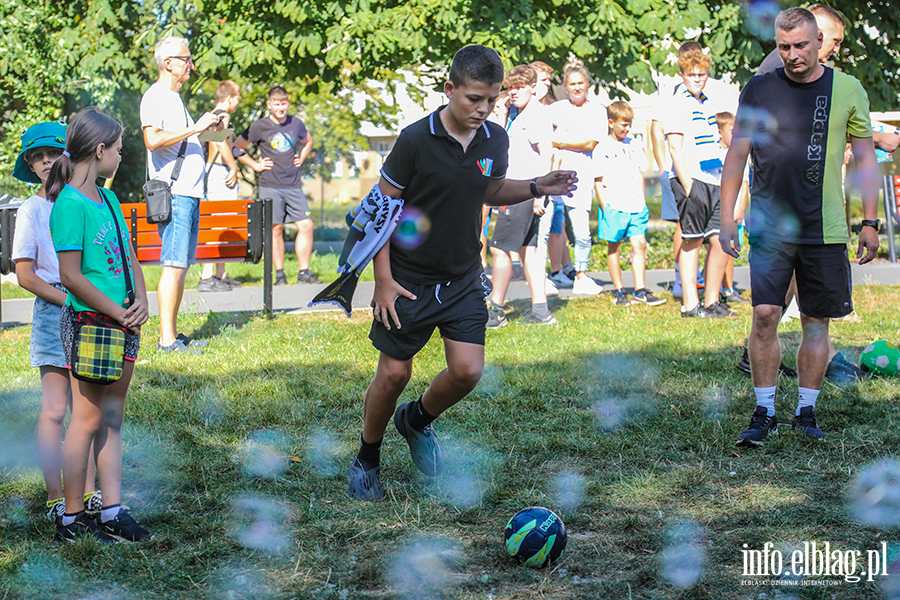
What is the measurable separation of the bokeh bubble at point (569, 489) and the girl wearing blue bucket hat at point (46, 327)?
1876 mm

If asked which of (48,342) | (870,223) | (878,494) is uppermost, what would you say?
(870,223)

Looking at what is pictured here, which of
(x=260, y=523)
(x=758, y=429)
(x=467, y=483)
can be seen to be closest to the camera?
(x=260, y=523)

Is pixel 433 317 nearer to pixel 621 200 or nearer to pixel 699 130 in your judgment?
pixel 699 130

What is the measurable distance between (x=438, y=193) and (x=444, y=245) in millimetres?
219

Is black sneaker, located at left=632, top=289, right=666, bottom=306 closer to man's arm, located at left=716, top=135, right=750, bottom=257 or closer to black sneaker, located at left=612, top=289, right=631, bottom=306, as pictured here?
black sneaker, located at left=612, top=289, right=631, bottom=306

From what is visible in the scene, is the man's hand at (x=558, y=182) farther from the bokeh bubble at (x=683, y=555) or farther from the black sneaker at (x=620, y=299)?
the black sneaker at (x=620, y=299)

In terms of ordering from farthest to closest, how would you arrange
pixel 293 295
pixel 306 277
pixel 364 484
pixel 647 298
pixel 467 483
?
1. pixel 306 277
2. pixel 293 295
3. pixel 647 298
4. pixel 467 483
5. pixel 364 484

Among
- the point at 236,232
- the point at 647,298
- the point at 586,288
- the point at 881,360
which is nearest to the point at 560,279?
the point at 586,288

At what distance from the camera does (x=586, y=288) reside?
10047 millimetres

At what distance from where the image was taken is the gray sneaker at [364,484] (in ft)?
12.7

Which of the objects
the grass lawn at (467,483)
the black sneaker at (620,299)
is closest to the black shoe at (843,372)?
the grass lawn at (467,483)

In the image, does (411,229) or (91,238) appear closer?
(91,238)

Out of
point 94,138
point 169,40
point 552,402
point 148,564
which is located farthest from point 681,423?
point 169,40

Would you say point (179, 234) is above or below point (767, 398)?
above
